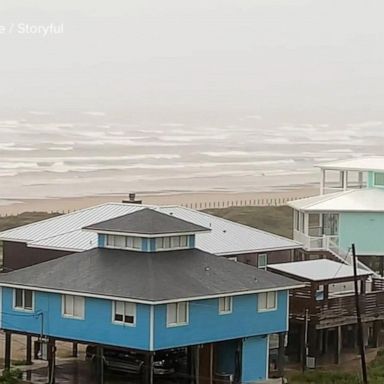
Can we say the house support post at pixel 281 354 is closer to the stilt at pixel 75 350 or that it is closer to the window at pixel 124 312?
the window at pixel 124 312

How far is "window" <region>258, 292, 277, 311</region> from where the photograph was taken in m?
31.0

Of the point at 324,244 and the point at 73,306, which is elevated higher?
the point at 324,244

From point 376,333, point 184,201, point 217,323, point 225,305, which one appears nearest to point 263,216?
point 184,201

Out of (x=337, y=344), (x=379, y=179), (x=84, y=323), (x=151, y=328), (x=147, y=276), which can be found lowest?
(x=337, y=344)

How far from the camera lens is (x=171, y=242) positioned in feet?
103

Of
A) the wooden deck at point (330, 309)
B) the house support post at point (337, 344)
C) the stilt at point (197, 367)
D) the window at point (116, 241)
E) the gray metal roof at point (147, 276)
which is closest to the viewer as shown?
the gray metal roof at point (147, 276)

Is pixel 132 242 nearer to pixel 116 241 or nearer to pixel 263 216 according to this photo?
pixel 116 241

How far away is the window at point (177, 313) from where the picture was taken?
28.7 meters

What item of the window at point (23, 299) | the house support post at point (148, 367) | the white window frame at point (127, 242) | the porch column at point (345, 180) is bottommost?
the house support post at point (148, 367)

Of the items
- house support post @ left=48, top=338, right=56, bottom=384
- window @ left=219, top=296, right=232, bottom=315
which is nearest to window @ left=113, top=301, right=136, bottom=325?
house support post @ left=48, top=338, right=56, bottom=384

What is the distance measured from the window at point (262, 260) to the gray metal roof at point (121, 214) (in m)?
0.19

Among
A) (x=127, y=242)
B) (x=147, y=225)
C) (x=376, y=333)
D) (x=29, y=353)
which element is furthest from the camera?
(x=376, y=333)

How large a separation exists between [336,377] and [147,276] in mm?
5298

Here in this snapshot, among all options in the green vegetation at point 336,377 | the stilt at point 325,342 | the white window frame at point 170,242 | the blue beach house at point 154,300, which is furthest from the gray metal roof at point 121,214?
the green vegetation at point 336,377
